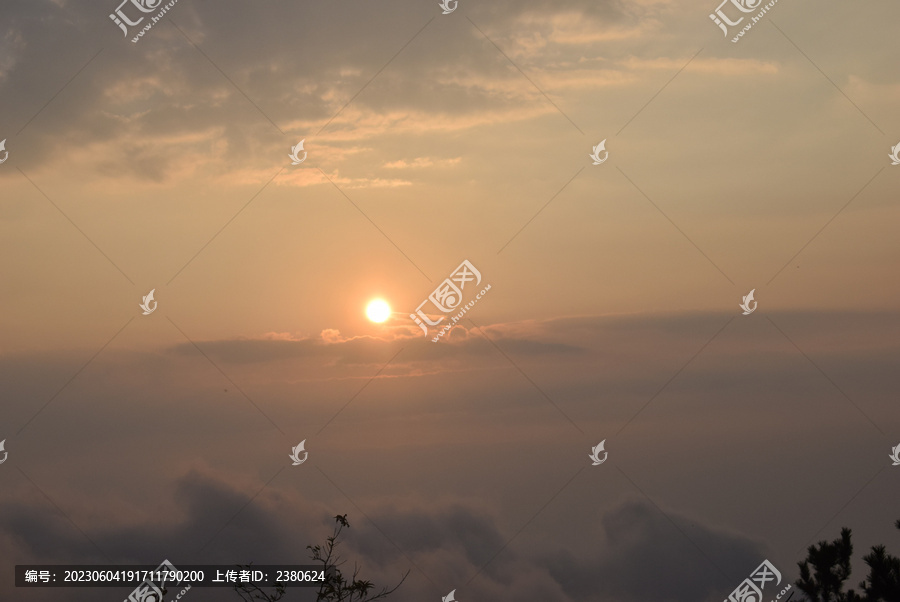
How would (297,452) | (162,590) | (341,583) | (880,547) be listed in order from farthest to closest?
(297,452), (162,590), (341,583), (880,547)

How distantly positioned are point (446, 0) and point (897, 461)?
67.8ft

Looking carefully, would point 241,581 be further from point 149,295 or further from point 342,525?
point 149,295

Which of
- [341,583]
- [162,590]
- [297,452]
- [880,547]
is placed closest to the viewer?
[880,547]

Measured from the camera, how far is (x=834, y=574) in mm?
22719

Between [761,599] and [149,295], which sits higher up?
[149,295]

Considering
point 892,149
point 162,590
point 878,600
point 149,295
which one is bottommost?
point 878,600

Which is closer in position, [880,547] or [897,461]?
[880,547]

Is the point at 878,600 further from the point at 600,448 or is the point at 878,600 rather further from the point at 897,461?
the point at 600,448

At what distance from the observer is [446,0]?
83.7ft

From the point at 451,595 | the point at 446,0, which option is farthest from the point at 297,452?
the point at 446,0

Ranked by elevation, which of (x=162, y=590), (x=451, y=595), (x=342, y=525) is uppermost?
(x=162, y=590)

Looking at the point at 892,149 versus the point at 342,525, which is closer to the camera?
the point at 342,525

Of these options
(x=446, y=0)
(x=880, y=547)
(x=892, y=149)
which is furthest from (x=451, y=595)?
(x=892, y=149)

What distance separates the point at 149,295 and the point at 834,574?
2239 centimetres
